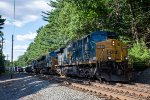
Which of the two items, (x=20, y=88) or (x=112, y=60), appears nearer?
(x=112, y=60)

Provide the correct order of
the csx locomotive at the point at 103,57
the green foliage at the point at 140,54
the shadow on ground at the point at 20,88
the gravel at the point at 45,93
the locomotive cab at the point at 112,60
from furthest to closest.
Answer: the green foliage at the point at 140,54 → the csx locomotive at the point at 103,57 → the locomotive cab at the point at 112,60 → the shadow on ground at the point at 20,88 → the gravel at the point at 45,93

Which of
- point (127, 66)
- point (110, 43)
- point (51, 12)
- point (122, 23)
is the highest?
point (51, 12)

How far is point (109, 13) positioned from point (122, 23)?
1.65 metres

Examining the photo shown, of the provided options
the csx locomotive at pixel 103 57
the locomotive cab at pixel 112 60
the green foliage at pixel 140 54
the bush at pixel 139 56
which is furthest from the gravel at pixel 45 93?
the green foliage at pixel 140 54

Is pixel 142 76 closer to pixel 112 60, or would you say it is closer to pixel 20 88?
pixel 112 60

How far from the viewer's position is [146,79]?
22328 millimetres

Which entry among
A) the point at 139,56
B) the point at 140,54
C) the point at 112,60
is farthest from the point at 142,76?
the point at 140,54

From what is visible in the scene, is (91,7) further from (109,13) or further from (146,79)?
(146,79)

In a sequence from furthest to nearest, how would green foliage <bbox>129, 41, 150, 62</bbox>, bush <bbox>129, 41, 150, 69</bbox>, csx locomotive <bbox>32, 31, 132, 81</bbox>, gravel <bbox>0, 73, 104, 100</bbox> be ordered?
1. green foliage <bbox>129, 41, 150, 62</bbox>
2. bush <bbox>129, 41, 150, 69</bbox>
3. csx locomotive <bbox>32, 31, 132, 81</bbox>
4. gravel <bbox>0, 73, 104, 100</bbox>

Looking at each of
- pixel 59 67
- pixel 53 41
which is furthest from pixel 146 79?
pixel 53 41

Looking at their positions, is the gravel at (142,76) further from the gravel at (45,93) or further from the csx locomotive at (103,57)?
the gravel at (45,93)

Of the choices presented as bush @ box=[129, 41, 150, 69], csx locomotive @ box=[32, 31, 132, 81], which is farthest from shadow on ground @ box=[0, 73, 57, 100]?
bush @ box=[129, 41, 150, 69]

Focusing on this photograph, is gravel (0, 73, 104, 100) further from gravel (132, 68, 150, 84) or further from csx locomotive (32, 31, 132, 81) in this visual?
gravel (132, 68, 150, 84)

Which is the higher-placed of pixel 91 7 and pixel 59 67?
pixel 91 7
